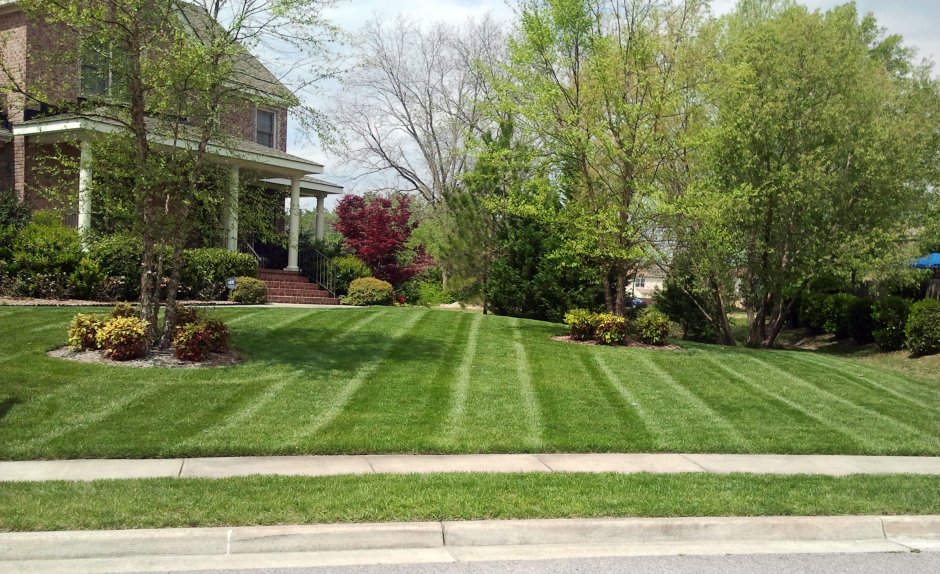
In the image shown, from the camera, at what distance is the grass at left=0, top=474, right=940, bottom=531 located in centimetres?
553

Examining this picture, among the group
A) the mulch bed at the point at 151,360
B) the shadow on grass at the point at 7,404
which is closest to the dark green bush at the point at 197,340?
the mulch bed at the point at 151,360

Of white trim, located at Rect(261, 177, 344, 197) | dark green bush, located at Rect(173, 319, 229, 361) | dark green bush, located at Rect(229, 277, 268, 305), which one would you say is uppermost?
white trim, located at Rect(261, 177, 344, 197)

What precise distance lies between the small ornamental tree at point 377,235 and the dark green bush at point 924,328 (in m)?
14.6

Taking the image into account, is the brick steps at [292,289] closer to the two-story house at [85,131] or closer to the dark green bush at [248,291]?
the two-story house at [85,131]

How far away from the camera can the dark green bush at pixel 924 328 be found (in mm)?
18047

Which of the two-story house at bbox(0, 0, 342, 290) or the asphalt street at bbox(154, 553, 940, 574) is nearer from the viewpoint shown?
the asphalt street at bbox(154, 553, 940, 574)

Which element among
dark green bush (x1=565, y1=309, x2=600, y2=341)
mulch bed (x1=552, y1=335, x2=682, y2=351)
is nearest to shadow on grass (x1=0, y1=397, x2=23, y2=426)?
mulch bed (x1=552, y1=335, x2=682, y2=351)

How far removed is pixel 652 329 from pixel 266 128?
1593cm

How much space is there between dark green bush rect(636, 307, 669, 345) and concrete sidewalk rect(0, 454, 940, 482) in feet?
20.8

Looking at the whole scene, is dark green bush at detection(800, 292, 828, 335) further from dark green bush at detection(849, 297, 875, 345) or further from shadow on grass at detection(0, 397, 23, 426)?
shadow on grass at detection(0, 397, 23, 426)

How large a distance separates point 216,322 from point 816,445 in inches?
332

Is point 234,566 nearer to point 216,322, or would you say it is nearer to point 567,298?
point 216,322

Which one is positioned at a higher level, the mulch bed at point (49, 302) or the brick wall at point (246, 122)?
the brick wall at point (246, 122)

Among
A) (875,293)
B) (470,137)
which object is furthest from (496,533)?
(875,293)
